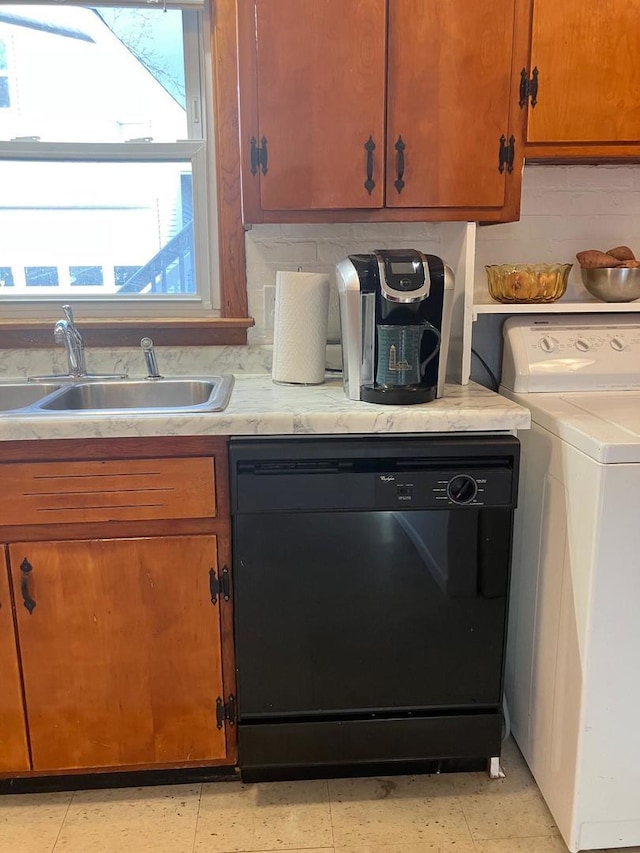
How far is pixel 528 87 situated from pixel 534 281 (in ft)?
1.59

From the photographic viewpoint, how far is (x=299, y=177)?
1.64 m

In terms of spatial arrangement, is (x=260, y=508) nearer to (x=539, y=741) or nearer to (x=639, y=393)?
(x=539, y=741)

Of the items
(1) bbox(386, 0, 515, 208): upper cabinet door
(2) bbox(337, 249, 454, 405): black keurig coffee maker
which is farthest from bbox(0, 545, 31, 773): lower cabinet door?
(1) bbox(386, 0, 515, 208): upper cabinet door

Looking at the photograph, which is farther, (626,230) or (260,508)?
(626,230)

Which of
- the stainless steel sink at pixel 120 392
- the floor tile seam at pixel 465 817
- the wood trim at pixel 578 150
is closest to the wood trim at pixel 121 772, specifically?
the floor tile seam at pixel 465 817

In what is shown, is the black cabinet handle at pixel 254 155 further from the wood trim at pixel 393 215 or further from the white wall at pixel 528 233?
the white wall at pixel 528 233

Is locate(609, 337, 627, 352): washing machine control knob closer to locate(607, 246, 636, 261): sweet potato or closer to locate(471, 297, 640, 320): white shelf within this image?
locate(471, 297, 640, 320): white shelf

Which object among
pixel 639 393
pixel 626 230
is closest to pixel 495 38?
pixel 626 230

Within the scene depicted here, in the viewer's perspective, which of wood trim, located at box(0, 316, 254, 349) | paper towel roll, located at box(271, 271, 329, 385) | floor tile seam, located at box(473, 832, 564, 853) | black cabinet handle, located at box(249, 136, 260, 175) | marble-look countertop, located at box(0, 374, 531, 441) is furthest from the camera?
wood trim, located at box(0, 316, 254, 349)

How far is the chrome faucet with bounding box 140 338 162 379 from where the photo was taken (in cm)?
191

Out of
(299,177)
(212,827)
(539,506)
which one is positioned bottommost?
(212,827)

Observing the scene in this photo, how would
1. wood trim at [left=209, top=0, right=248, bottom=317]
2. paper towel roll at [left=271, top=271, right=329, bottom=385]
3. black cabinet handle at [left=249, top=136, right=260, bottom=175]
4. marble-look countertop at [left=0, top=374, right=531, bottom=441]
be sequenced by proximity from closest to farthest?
marble-look countertop at [left=0, top=374, right=531, bottom=441] → black cabinet handle at [left=249, top=136, right=260, bottom=175] → paper towel roll at [left=271, top=271, right=329, bottom=385] → wood trim at [left=209, top=0, right=248, bottom=317]

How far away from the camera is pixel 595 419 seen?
146 cm

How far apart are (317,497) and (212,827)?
819 mm
